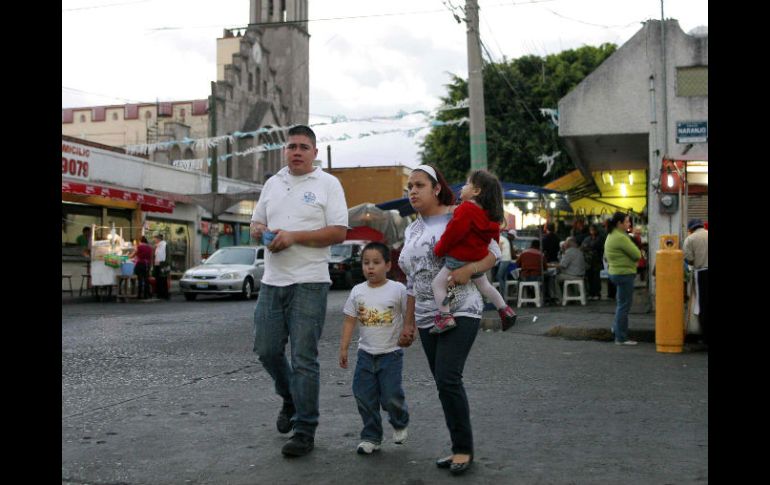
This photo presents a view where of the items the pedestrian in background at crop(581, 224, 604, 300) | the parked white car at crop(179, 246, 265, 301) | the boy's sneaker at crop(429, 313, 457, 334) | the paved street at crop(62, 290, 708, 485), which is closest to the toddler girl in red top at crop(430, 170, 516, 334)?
the boy's sneaker at crop(429, 313, 457, 334)

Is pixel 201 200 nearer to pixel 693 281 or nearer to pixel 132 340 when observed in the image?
pixel 132 340

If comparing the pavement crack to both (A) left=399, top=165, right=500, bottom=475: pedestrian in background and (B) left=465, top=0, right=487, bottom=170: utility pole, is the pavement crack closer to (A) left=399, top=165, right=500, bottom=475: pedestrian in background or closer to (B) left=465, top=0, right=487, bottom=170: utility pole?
(A) left=399, top=165, right=500, bottom=475: pedestrian in background

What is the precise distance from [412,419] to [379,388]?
3.27ft

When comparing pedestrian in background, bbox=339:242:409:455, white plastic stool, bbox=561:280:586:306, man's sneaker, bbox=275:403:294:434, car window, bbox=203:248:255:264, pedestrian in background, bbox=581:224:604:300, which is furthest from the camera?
car window, bbox=203:248:255:264

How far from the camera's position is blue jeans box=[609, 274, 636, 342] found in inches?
437

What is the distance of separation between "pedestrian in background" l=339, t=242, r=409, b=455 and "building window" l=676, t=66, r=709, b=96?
12829mm

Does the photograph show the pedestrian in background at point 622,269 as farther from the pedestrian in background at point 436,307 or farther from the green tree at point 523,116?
the green tree at point 523,116

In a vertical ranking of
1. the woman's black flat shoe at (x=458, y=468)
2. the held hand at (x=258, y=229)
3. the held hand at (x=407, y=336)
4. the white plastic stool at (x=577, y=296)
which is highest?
the held hand at (x=258, y=229)

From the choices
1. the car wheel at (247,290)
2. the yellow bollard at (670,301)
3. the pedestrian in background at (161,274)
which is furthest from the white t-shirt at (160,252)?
the yellow bollard at (670,301)

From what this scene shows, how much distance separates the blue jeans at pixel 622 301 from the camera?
11.1 metres

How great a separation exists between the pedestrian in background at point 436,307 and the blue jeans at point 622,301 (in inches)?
264
